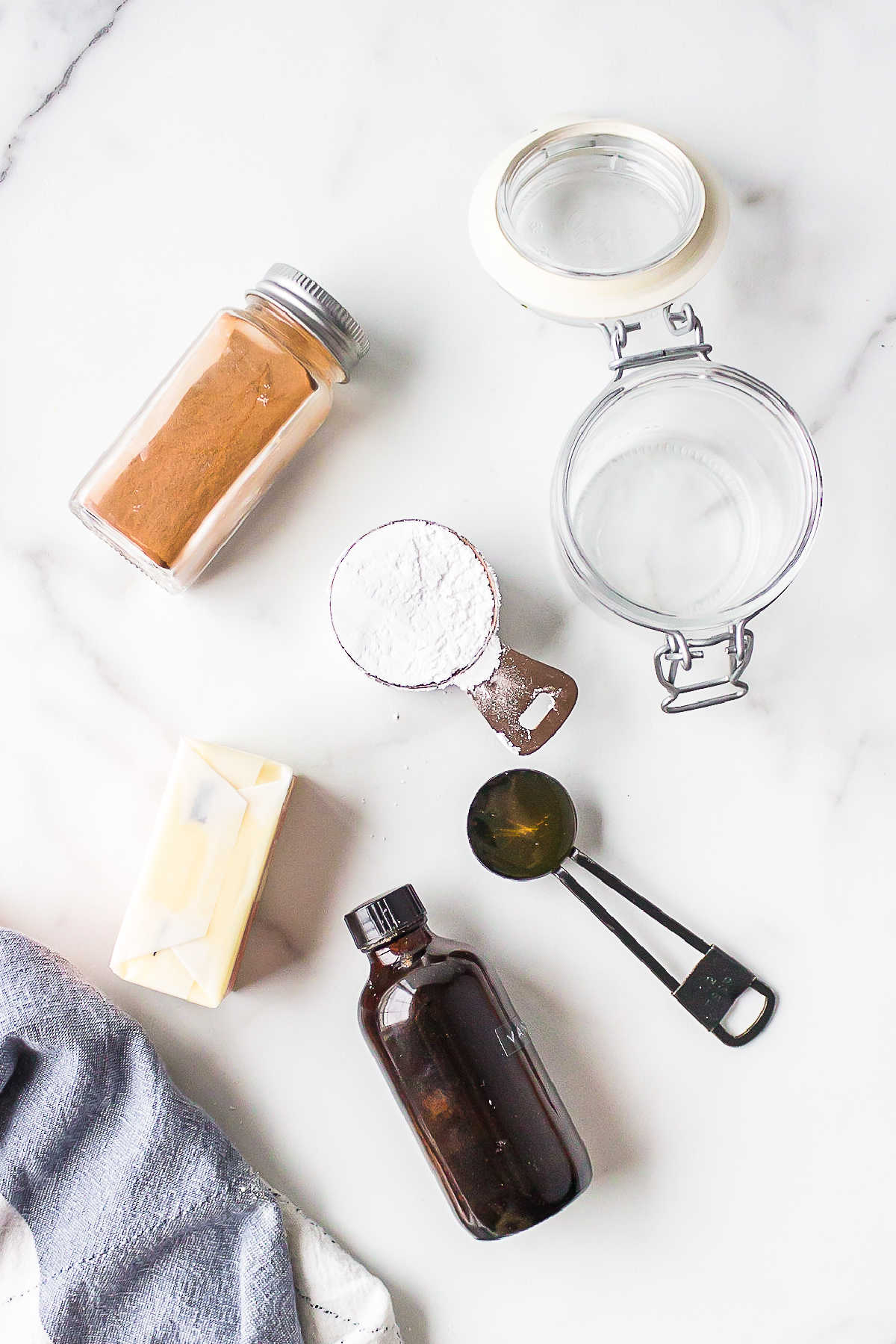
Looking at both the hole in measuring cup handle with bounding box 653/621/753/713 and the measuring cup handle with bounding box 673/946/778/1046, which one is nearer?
the hole in measuring cup handle with bounding box 653/621/753/713

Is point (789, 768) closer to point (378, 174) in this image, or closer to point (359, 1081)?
point (359, 1081)

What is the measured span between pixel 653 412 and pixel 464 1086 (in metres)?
0.47

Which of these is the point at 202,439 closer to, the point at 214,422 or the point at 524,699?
the point at 214,422

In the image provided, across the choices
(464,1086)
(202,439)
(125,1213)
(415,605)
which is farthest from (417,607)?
(125,1213)

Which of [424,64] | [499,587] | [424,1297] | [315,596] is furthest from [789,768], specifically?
[424,64]

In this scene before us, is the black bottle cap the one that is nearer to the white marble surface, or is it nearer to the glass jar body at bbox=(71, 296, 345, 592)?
the white marble surface

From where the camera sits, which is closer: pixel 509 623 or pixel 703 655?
pixel 703 655

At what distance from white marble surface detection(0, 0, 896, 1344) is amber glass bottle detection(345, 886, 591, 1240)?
0.18 feet

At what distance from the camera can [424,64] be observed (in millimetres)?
690

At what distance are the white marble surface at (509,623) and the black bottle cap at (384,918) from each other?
0.26 ft

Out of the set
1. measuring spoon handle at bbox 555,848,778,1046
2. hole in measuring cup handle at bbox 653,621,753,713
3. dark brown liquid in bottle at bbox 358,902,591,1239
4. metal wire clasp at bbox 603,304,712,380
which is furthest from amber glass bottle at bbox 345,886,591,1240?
metal wire clasp at bbox 603,304,712,380

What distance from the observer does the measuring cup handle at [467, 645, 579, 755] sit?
65 centimetres

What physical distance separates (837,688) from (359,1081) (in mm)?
449

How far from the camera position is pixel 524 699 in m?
0.66
